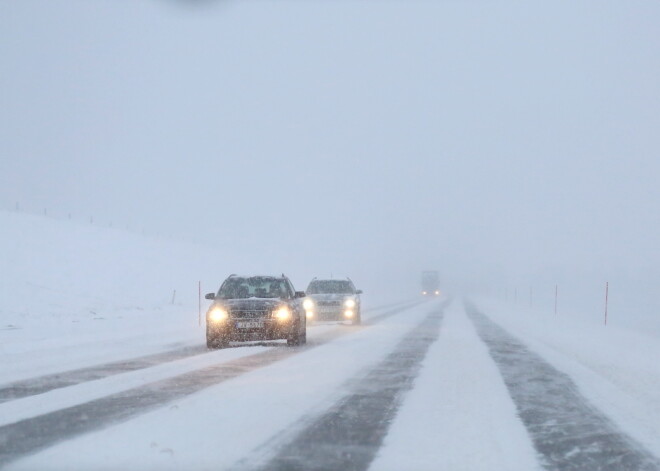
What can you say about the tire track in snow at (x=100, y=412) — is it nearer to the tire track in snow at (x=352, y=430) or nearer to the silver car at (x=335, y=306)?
the tire track in snow at (x=352, y=430)

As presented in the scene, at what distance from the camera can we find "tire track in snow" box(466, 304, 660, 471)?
604 cm

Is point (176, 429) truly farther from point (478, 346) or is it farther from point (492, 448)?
point (478, 346)

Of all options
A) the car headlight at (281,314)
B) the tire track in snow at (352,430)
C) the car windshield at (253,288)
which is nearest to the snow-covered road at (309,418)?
the tire track in snow at (352,430)

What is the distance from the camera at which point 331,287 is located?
27.1 m

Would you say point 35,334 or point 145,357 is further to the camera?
point 35,334

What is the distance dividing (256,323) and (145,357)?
2.75m

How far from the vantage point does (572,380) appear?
11352 millimetres

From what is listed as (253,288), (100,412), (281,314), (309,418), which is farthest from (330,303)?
(309,418)

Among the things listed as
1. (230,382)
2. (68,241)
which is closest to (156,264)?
(68,241)

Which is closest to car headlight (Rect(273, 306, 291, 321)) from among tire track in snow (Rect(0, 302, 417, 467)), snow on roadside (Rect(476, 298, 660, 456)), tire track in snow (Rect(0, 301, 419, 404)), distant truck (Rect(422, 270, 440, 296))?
tire track in snow (Rect(0, 301, 419, 404))

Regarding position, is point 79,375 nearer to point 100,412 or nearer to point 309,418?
point 100,412

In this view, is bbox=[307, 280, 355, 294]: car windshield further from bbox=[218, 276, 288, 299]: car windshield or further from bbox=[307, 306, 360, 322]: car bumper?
bbox=[218, 276, 288, 299]: car windshield

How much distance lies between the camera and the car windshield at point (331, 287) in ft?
87.8

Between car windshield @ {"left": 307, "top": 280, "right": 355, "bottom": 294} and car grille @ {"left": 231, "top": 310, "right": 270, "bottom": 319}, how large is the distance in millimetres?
10205
